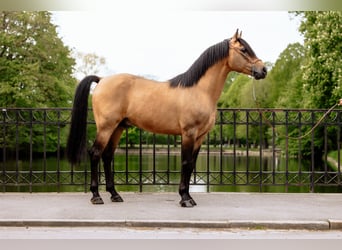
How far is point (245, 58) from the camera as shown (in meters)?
8.64

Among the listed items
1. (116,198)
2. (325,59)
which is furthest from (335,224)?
(325,59)

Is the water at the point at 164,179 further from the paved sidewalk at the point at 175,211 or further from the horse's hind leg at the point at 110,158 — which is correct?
the horse's hind leg at the point at 110,158

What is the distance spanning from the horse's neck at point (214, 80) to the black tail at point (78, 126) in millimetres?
2166

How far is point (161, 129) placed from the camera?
348 inches

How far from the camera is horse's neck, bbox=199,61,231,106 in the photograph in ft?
28.6

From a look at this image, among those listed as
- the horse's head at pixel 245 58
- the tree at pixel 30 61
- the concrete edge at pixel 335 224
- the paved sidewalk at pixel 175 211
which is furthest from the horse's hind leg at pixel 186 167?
the tree at pixel 30 61

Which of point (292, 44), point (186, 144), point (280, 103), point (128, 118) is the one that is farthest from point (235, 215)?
point (292, 44)

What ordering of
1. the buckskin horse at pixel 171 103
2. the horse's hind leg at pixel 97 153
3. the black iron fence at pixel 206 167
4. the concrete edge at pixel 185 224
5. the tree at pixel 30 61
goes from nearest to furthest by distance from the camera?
the concrete edge at pixel 185 224 → the buckskin horse at pixel 171 103 → the horse's hind leg at pixel 97 153 → the black iron fence at pixel 206 167 → the tree at pixel 30 61

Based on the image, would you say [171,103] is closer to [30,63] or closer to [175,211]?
[175,211]

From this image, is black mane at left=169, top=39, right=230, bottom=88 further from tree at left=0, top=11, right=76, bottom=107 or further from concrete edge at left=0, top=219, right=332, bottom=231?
tree at left=0, top=11, right=76, bottom=107

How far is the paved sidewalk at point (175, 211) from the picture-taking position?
23.7ft

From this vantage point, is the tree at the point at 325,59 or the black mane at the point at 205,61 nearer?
the black mane at the point at 205,61

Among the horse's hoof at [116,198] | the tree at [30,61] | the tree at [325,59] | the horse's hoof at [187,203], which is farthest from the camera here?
the tree at [30,61]

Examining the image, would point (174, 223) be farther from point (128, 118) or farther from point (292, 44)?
point (292, 44)
